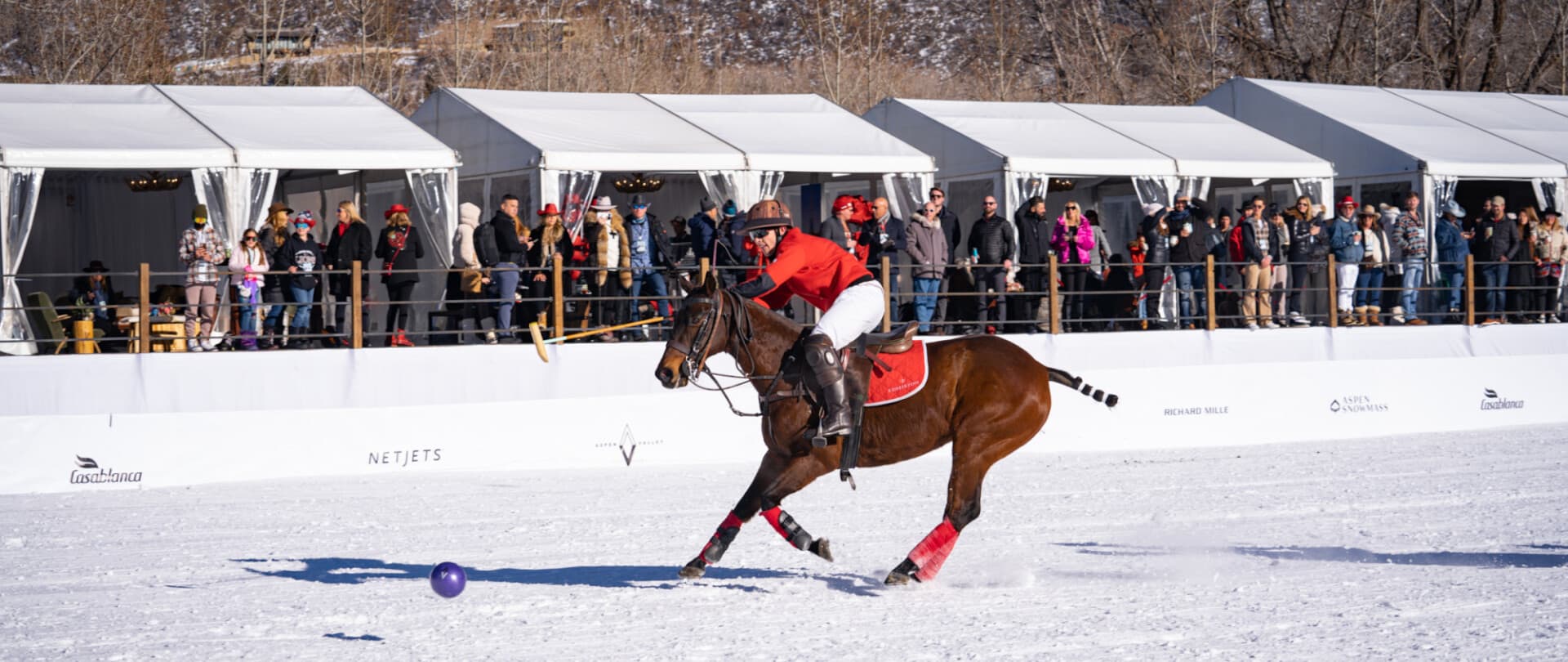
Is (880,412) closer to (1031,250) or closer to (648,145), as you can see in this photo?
(1031,250)

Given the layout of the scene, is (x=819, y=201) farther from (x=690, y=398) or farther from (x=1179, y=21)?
(x=1179, y=21)

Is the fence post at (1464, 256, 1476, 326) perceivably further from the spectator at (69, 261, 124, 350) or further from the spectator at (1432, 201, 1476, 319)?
the spectator at (69, 261, 124, 350)

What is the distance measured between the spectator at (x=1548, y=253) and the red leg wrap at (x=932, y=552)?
50.7 ft

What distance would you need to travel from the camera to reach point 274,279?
1684cm

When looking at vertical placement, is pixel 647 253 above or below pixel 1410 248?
below

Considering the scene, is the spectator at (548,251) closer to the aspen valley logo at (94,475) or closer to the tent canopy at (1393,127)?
the aspen valley logo at (94,475)

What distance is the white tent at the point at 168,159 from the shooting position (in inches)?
663

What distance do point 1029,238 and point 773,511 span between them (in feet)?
35.5

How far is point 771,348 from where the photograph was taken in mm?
9102

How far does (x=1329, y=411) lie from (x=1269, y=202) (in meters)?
4.82

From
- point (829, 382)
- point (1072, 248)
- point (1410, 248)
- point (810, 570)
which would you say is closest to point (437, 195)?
point (1072, 248)

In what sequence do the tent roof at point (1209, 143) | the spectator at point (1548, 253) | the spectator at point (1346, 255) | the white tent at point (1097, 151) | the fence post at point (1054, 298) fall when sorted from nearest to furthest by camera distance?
the fence post at point (1054, 298), the spectator at point (1346, 255), the white tent at point (1097, 151), the spectator at point (1548, 253), the tent roof at point (1209, 143)

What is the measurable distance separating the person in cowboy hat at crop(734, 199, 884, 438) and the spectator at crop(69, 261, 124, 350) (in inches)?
406

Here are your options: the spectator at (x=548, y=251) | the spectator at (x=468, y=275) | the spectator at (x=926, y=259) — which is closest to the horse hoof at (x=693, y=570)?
the spectator at (x=468, y=275)
